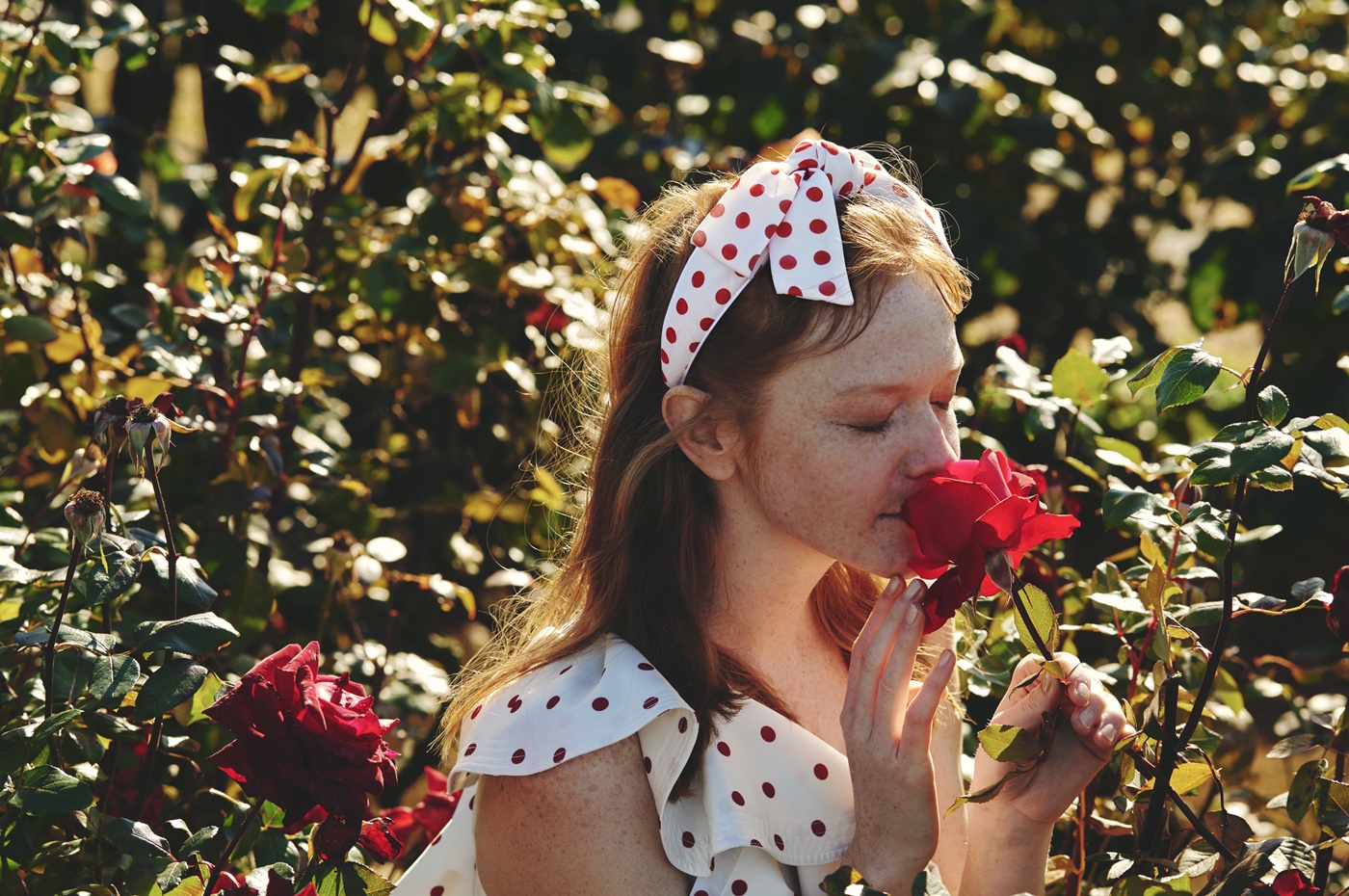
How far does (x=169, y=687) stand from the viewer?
1241mm

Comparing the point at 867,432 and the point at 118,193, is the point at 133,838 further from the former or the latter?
the point at 118,193

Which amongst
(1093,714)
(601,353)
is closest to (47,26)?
(601,353)

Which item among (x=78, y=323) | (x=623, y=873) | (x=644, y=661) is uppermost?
(x=78, y=323)

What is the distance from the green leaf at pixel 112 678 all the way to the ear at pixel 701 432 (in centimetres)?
66

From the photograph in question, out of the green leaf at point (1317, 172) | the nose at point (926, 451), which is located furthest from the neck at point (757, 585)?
the green leaf at point (1317, 172)

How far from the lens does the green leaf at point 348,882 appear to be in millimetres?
1234

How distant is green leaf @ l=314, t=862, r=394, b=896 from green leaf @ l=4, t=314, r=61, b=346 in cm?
97

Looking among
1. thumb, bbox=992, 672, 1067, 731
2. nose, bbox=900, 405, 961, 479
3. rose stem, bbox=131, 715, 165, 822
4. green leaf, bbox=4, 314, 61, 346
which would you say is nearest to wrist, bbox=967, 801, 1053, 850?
thumb, bbox=992, 672, 1067, 731

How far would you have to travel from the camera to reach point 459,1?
1982 mm

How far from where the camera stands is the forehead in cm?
135

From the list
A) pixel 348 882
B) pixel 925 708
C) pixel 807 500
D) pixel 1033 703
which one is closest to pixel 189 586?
pixel 348 882

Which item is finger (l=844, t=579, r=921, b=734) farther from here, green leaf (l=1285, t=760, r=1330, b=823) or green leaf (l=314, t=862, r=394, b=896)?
green leaf (l=314, t=862, r=394, b=896)

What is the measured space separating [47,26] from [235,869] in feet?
4.16

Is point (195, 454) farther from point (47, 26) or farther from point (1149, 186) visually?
point (1149, 186)
